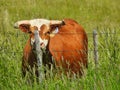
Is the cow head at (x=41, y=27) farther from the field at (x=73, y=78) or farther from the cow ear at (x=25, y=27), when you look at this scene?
the field at (x=73, y=78)

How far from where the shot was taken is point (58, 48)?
9.86m

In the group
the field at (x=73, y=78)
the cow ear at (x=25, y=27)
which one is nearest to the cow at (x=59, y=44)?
the cow ear at (x=25, y=27)

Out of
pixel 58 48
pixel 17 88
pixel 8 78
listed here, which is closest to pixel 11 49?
pixel 58 48

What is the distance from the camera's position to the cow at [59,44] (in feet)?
30.5

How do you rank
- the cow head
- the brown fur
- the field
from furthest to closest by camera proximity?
1. the brown fur
2. the cow head
3. the field

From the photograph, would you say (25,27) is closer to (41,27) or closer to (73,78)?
(41,27)

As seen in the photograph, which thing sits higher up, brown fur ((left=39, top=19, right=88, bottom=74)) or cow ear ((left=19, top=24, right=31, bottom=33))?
cow ear ((left=19, top=24, right=31, bottom=33))

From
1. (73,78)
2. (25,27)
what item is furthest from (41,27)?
(73,78)

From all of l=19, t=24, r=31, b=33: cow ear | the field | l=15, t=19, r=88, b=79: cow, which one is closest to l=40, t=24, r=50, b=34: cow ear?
Result: l=15, t=19, r=88, b=79: cow

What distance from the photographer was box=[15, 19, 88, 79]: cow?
30.5 ft

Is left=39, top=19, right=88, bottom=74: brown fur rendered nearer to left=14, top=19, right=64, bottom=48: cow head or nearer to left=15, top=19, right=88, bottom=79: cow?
left=15, top=19, right=88, bottom=79: cow

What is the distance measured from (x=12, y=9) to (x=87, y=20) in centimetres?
328

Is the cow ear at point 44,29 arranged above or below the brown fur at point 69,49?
above

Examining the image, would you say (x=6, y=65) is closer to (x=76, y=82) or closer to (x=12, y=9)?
(x=76, y=82)
